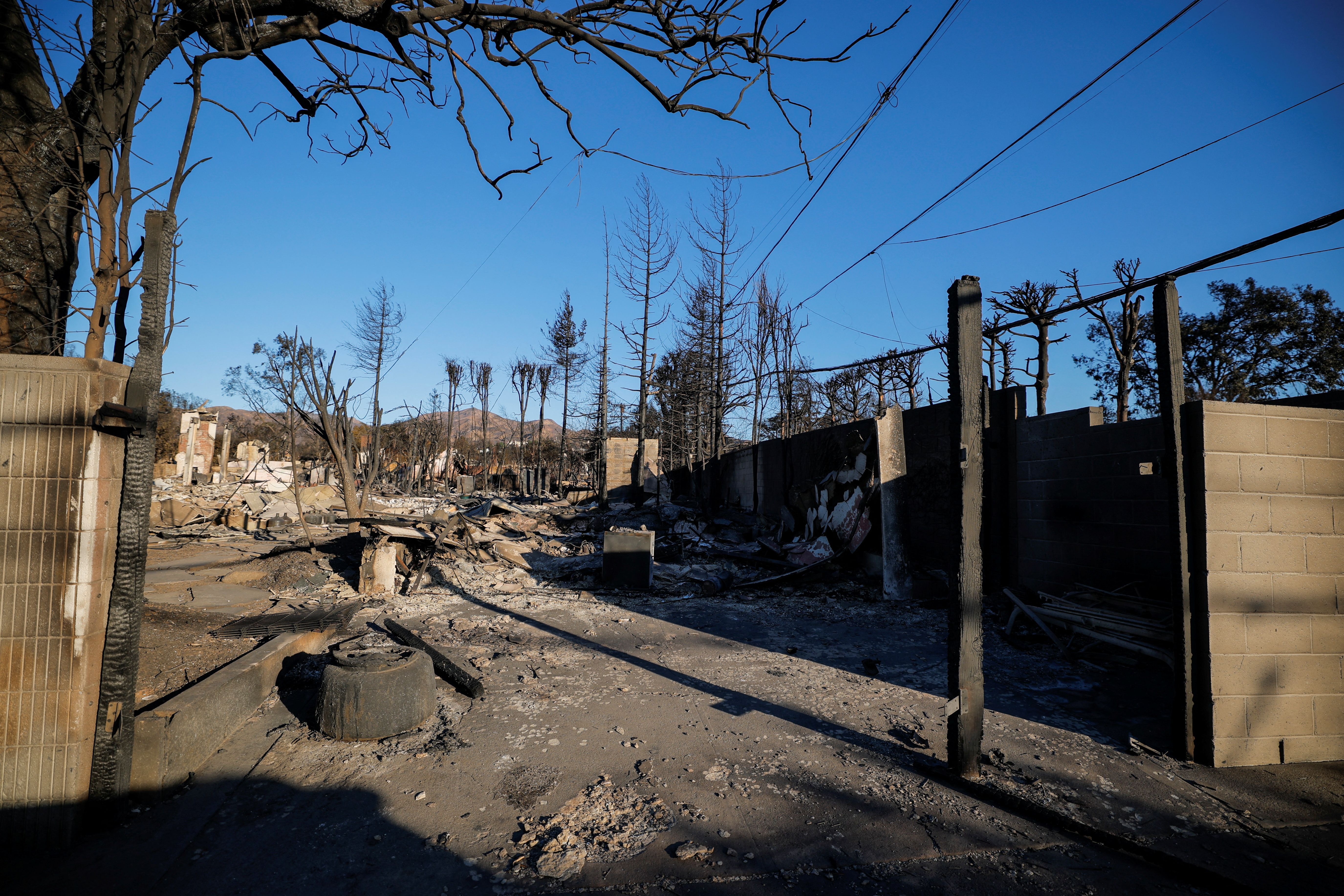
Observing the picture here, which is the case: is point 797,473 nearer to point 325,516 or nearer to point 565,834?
point 565,834

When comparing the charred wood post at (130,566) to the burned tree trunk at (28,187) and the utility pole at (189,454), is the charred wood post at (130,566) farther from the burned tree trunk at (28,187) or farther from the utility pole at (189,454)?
the utility pole at (189,454)

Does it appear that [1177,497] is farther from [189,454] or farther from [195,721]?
[189,454]

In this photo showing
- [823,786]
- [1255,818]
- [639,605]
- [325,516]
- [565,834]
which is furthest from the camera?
[325,516]

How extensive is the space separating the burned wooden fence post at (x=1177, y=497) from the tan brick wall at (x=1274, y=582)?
0.39 ft

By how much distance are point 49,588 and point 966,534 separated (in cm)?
475

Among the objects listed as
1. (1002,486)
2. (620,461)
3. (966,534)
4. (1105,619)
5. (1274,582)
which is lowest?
(1105,619)

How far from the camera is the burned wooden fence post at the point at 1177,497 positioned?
3791 millimetres

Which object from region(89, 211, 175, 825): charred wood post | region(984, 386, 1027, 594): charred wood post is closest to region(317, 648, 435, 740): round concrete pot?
region(89, 211, 175, 825): charred wood post

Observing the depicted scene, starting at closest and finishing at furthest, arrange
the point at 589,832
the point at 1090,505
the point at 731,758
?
the point at 589,832
the point at 731,758
the point at 1090,505

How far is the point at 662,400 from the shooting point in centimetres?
2577

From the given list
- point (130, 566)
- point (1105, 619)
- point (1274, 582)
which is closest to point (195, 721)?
point (130, 566)

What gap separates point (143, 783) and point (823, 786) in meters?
3.64

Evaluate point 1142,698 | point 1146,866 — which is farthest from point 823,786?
point 1142,698

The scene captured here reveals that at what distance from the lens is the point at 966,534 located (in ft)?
12.0
